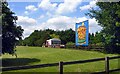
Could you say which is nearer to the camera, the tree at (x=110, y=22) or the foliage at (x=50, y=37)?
the tree at (x=110, y=22)

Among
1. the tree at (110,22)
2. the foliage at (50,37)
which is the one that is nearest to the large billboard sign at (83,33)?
the tree at (110,22)

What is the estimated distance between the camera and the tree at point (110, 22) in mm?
37422

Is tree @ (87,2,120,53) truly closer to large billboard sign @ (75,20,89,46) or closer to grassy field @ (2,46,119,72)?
grassy field @ (2,46,119,72)

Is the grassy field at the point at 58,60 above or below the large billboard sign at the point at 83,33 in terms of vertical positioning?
below

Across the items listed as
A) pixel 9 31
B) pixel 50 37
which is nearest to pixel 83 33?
pixel 9 31

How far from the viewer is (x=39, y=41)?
138 meters

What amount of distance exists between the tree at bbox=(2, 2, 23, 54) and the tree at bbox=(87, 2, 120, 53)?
1261 centimetres

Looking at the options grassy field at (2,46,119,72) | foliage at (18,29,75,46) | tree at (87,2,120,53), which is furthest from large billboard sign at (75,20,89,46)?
foliage at (18,29,75,46)

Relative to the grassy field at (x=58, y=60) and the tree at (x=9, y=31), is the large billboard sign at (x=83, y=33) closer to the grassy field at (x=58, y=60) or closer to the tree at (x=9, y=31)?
the grassy field at (x=58, y=60)

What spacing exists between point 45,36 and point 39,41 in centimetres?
522

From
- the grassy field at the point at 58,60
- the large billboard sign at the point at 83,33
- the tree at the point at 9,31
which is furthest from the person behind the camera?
the tree at the point at 9,31

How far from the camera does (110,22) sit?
3794cm

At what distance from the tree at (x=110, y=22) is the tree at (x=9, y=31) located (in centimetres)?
1261

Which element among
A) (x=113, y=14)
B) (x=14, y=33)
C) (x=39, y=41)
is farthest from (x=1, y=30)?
(x=39, y=41)
